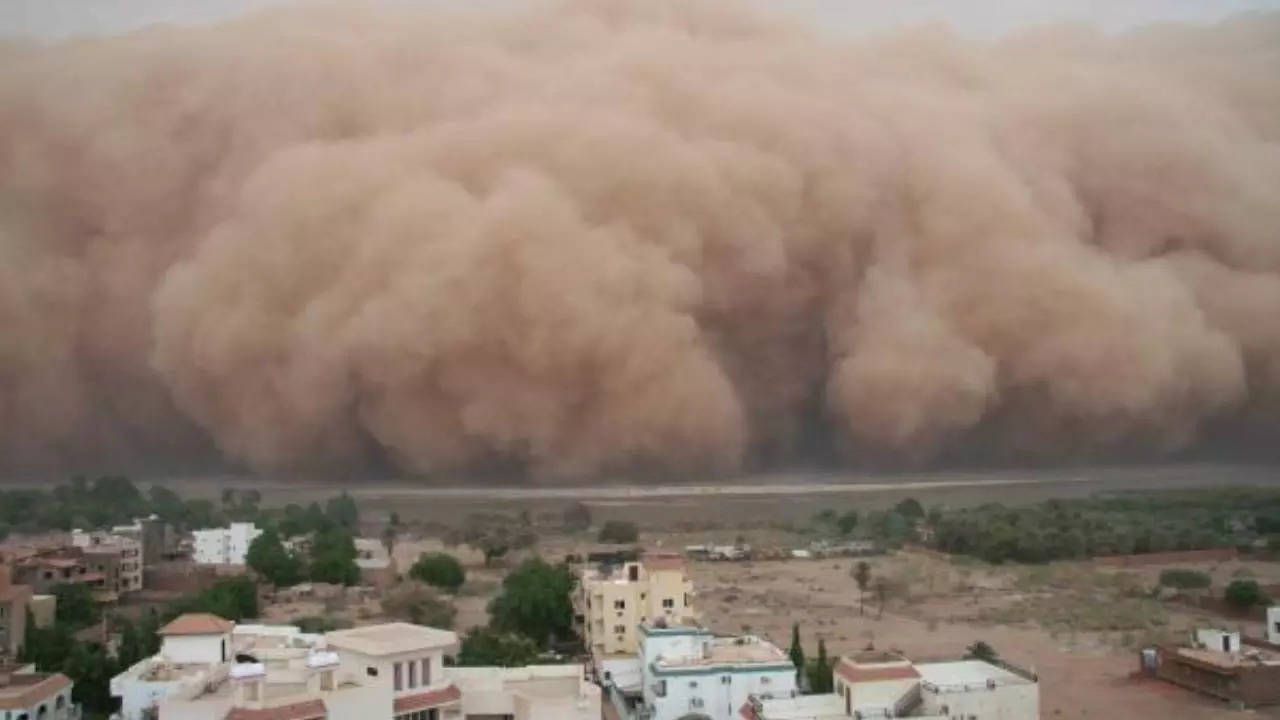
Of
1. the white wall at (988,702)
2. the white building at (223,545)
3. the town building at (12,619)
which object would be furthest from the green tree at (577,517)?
the white wall at (988,702)

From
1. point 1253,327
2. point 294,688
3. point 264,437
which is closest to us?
point 294,688

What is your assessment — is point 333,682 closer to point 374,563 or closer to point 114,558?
point 374,563

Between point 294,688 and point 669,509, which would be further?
point 669,509

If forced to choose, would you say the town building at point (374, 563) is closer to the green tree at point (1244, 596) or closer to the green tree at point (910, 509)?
the green tree at point (910, 509)

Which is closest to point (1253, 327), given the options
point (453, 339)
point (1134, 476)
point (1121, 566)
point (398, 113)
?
point (1134, 476)

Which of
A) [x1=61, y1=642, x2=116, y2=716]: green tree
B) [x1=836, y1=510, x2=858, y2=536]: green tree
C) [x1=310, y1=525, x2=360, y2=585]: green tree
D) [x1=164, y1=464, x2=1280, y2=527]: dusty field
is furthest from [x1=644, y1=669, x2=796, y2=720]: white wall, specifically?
[x1=836, y1=510, x2=858, y2=536]: green tree

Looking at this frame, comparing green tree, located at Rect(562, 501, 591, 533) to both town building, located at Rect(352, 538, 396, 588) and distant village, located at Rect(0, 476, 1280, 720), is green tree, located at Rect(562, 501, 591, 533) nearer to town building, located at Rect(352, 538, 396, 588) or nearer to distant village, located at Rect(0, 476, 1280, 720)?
distant village, located at Rect(0, 476, 1280, 720)

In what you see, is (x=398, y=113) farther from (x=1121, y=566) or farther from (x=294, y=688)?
(x=294, y=688)
